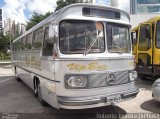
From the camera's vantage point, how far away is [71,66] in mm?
5879

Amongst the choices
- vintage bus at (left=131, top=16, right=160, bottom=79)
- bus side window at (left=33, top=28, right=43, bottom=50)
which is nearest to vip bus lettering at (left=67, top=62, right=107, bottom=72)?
bus side window at (left=33, top=28, right=43, bottom=50)

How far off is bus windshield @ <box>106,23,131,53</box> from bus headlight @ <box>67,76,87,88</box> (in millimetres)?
1126

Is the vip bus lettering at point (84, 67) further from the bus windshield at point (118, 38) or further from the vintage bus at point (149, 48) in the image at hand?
the vintage bus at point (149, 48)

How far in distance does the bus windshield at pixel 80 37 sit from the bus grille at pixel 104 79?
23.7 inches

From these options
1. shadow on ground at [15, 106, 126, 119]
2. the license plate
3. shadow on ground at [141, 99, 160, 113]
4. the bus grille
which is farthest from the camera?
shadow on ground at [141, 99, 160, 113]

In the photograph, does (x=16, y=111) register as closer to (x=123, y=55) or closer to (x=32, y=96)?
(x=32, y=96)

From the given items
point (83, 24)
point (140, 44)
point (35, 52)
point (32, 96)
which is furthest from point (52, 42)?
point (140, 44)

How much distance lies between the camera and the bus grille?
19.7ft

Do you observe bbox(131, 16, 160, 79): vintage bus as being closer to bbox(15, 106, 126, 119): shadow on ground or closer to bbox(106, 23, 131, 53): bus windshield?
bbox(106, 23, 131, 53): bus windshield

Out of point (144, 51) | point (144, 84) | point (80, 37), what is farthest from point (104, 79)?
point (144, 84)

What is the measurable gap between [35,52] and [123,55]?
3119mm

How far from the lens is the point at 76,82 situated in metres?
5.89

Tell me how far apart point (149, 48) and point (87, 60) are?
579cm

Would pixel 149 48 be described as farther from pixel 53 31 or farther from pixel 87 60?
pixel 53 31
